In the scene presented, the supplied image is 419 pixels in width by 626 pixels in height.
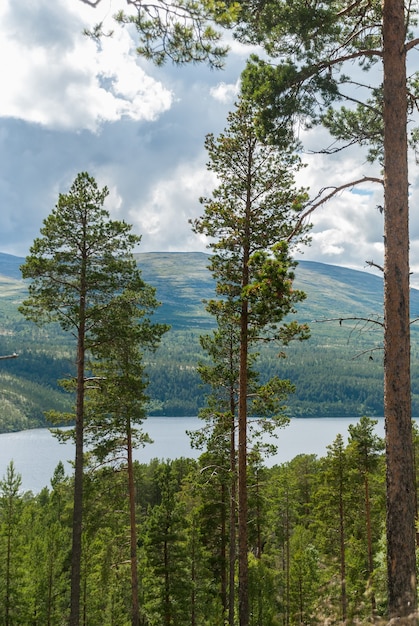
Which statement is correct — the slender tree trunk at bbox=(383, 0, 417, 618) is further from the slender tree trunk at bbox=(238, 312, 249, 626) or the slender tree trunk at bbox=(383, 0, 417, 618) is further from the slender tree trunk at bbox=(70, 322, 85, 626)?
the slender tree trunk at bbox=(70, 322, 85, 626)

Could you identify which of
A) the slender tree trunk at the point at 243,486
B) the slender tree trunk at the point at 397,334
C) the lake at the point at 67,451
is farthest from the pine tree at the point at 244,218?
the lake at the point at 67,451

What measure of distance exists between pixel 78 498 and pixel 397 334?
32.4ft

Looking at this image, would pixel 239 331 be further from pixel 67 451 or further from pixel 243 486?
pixel 67 451

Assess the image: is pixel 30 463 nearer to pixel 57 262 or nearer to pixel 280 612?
pixel 280 612

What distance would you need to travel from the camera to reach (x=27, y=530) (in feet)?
112

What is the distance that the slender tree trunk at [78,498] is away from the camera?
520 inches

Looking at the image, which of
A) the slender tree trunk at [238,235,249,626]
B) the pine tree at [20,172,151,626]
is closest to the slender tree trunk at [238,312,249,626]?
the slender tree trunk at [238,235,249,626]

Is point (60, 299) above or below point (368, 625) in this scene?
above

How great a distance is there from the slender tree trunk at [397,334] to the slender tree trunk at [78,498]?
870cm

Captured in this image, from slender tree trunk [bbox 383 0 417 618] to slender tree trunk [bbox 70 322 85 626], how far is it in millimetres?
8705

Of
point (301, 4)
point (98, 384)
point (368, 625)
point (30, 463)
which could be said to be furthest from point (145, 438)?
point (30, 463)

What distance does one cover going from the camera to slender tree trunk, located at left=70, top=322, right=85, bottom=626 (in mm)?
13203

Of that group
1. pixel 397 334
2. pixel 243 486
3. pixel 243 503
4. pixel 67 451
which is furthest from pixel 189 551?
pixel 67 451

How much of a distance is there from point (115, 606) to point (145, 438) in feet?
43.7
